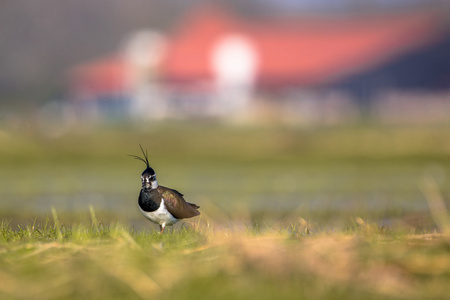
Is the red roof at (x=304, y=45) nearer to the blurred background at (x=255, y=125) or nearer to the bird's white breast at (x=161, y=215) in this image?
the blurred background at (x=255, y=125)

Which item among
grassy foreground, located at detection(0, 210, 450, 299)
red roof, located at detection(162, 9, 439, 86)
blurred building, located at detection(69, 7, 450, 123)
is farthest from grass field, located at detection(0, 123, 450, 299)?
red roof, located at detection(162, 9, 439, 86)

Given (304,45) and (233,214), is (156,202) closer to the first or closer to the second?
(233,214)

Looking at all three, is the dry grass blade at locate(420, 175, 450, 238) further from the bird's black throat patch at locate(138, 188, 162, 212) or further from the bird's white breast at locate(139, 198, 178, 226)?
the bird's black throat patch at locate(138, 188, 162, 212)

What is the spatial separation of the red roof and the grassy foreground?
1256 inches

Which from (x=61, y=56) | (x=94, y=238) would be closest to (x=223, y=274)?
(x=94, y=238)

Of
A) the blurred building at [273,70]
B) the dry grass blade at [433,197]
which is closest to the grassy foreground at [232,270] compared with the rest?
the dry grass blade at [433,197]

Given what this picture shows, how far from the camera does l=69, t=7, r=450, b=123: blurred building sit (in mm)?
35031

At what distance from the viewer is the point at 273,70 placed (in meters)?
39.1

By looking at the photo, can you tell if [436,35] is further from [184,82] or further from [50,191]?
[50,191]

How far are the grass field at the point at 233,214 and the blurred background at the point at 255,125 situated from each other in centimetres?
9

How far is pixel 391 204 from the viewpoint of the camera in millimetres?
11344

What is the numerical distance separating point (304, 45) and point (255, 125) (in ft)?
43.1

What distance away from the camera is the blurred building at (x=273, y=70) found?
115ft

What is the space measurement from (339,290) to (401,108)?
3042 centimetres
